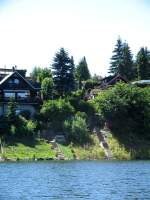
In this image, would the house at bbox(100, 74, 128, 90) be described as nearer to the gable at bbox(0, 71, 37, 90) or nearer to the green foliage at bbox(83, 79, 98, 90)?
the green foliage at bbox(83, 79, 98, 90)

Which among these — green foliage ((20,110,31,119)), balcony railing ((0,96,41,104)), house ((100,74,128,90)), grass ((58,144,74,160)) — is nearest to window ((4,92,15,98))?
balcony railing ((0,96,41,104))

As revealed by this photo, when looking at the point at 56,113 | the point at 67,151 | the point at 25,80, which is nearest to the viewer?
the point at 67,151

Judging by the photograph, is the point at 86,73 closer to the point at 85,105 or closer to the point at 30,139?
the point at 85,105

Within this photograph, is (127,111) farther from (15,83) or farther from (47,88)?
(15,83)

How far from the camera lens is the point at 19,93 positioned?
9025 cm

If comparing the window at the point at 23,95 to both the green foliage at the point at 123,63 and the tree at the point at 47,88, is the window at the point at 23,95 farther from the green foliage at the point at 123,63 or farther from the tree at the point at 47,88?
the green foliage at the point at 123,63

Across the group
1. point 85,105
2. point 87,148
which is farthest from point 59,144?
point 85,105

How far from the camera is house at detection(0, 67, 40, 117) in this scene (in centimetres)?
8669

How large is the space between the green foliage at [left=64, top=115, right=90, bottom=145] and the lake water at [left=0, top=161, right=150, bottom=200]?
2087 cm

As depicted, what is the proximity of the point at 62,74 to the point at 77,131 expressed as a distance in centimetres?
2244

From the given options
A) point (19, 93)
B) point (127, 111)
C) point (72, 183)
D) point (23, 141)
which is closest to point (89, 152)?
point (23, 141)

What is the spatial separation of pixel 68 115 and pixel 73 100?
5.40 meters

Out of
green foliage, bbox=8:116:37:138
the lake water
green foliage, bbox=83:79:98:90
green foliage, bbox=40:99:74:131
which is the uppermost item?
green foliage, bbox=83:79:98:90

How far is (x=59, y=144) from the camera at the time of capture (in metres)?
74.4
